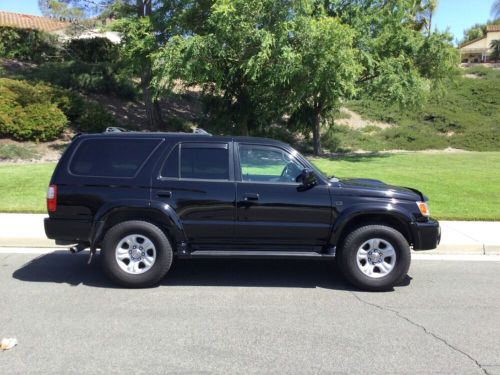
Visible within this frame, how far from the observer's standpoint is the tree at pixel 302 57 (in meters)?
18.8

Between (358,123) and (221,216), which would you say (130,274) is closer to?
(221,216)

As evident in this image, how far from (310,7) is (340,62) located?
288 centimetres

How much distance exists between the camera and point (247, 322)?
4.98m

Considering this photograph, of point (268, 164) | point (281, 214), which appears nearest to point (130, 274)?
point (281, 214)

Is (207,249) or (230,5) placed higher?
(230,5)

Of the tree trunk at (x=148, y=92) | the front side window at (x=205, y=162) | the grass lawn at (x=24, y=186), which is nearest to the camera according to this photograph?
the front side window at (x=205, y=162)

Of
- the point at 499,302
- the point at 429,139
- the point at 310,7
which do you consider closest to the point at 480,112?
the point at 429,139

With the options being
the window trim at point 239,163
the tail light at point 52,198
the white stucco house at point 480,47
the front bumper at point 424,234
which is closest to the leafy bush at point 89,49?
the tail light at point 52,198

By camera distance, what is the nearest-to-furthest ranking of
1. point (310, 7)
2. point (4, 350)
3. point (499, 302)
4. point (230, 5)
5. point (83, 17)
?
point (4, 350) → point (499, 302) → point (230, 5) → point (310, 7) → point (83, 17)

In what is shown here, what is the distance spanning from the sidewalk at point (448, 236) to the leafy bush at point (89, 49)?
74.2ft

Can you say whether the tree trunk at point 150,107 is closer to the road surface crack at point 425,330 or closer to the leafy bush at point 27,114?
the leafy bush at point 27,114

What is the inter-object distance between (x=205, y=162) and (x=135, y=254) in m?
1.41

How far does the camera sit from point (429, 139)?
29.3 metres

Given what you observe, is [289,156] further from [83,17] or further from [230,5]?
[83,17]
